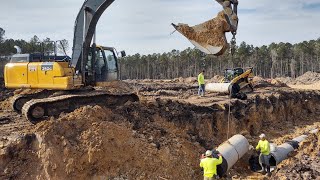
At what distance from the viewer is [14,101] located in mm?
13023

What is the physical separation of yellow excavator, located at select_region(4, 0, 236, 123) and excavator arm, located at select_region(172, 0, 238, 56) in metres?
0.05

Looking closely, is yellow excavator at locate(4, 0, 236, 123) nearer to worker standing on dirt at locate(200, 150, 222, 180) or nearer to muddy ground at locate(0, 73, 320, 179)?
muddy ground at locate(0, 73, 320, 179)

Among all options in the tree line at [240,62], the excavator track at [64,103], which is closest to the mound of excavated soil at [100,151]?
the excavator track at [64,103]

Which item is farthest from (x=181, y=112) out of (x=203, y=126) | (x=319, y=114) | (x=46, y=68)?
(x=319, y=114)

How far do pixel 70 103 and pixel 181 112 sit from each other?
4.10m

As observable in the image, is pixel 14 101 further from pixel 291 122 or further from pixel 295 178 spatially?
pixel 291 122

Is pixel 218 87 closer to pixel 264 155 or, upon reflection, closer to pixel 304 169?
pixel 264 155

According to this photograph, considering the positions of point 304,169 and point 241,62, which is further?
point 241,62

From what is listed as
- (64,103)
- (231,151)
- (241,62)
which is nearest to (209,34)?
(231,151)

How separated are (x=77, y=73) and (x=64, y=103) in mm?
1195

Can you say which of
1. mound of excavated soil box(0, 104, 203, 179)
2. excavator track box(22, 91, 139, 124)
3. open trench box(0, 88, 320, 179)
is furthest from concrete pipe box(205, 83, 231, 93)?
mound of excavated soil box(0, 104, 203, 179)

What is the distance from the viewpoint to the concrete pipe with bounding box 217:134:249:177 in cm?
1036

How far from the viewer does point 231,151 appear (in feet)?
36.1

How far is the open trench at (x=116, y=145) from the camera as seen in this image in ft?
28.9
